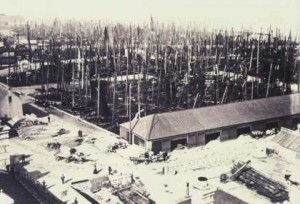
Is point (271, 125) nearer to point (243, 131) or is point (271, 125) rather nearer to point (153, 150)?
point (243, 131)

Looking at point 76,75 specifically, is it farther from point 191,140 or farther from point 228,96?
point 191,140

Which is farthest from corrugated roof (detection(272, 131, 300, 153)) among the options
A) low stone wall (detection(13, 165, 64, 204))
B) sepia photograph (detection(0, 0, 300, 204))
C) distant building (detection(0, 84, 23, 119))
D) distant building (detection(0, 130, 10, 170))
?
distant building (detection(0, 84, 23, 119))

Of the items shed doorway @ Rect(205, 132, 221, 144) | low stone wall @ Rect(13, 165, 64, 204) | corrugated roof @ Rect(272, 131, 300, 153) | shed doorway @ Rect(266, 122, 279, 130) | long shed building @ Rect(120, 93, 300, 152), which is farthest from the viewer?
shed doorway @ Rect(266, 122, 279, 130)

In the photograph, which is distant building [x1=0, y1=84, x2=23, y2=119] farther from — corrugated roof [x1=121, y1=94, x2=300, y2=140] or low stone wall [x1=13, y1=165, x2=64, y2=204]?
low stone wall [x1=13, y1=165, x2=64, y2=204]

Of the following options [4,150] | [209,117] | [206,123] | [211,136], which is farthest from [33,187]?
[209,117]

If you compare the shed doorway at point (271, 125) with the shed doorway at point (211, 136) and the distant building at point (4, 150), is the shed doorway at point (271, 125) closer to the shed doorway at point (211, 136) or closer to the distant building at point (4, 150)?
the shed doorway at point (211, 136)

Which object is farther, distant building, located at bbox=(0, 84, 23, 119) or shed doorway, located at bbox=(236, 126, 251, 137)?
distant building, located at bbox=(0, 84, 23, 119)

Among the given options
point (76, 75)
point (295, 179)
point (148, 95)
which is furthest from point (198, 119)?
point (76, 75)
